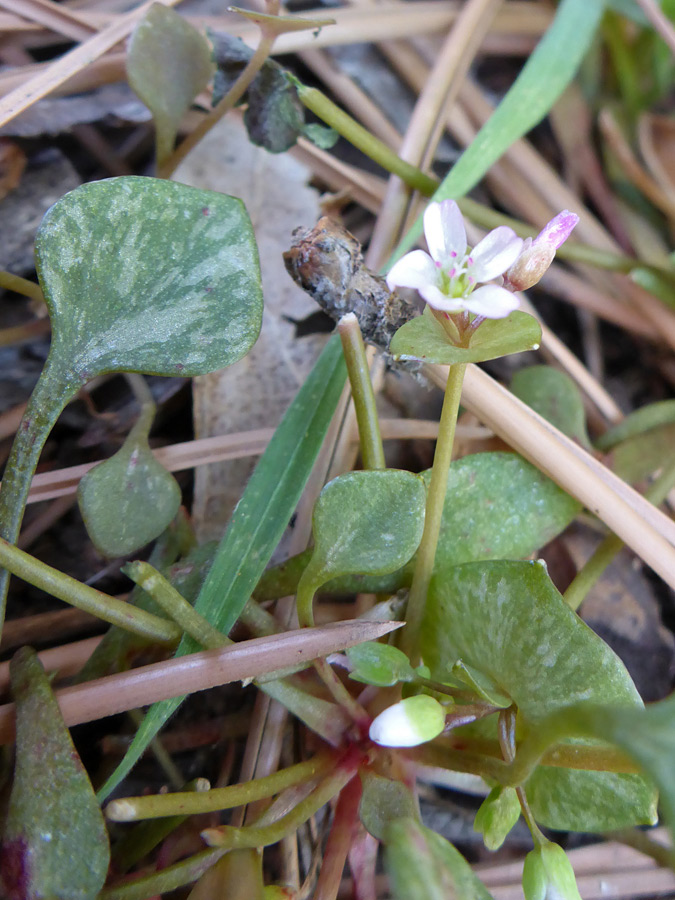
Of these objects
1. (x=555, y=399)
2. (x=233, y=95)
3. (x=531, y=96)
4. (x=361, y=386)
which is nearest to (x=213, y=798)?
(x=361, y=386)

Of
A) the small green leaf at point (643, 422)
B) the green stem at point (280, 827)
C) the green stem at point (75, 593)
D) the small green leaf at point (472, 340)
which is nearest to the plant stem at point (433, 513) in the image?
the small green leaf at point (472, 340)

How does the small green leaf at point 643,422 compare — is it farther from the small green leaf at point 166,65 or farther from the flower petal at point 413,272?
the small green leaf at point 166,65

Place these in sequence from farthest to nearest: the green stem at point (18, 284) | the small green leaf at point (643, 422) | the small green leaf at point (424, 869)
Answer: the small green leaf at point (643, 422), the green stem at point (18, 284), the small green leaf at point (424, 869)

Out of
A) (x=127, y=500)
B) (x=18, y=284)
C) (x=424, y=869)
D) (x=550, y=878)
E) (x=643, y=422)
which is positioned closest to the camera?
(x=424, y=869)

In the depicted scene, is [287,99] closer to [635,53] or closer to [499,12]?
[499,12]

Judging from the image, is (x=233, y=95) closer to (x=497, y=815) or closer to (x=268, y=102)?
(x=268, y=102)

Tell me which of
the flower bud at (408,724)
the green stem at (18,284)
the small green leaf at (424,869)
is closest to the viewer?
the small green leaf at (424,869)
